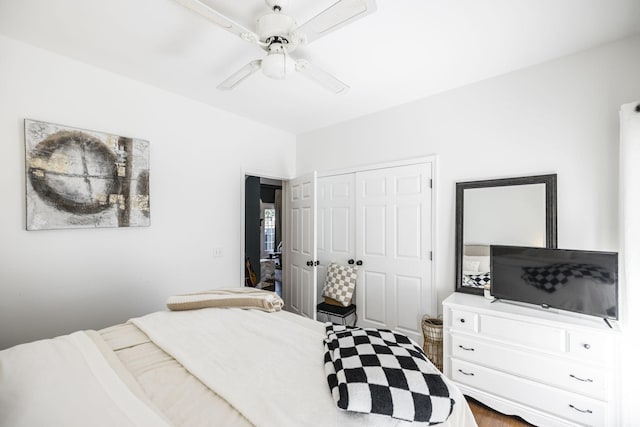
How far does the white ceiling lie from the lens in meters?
1.54

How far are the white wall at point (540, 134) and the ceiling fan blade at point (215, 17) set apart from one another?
190 centimetres

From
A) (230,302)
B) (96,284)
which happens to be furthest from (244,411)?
(96,284)

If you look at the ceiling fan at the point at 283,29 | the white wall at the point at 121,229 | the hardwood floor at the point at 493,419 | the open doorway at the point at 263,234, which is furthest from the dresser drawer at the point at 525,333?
the open doorway at the point at 263,234

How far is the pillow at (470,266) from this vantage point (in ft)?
7.74

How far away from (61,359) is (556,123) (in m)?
3.31

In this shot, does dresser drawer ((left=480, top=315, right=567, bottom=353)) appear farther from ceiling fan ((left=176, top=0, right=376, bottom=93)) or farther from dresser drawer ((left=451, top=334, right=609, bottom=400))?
ceiling fan ((left=176, top=0, right=376, bottom=93))

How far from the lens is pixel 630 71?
5.96 feet

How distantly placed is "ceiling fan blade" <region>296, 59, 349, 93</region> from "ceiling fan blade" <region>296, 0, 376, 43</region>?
8.6 inches

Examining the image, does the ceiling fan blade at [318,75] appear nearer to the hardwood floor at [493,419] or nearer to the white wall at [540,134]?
the white wall at [540,134]

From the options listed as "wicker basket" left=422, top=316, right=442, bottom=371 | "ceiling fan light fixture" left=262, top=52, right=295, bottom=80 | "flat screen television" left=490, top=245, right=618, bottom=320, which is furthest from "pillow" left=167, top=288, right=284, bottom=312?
"flat screen television" left=490, top=245, right=618, bottom=320

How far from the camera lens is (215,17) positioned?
125cm

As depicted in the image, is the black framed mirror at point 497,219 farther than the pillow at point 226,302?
Answer: Yes

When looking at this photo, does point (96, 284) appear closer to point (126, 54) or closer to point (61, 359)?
point (61, 359)

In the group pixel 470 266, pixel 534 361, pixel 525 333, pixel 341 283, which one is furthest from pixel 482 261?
pixel 341 283
